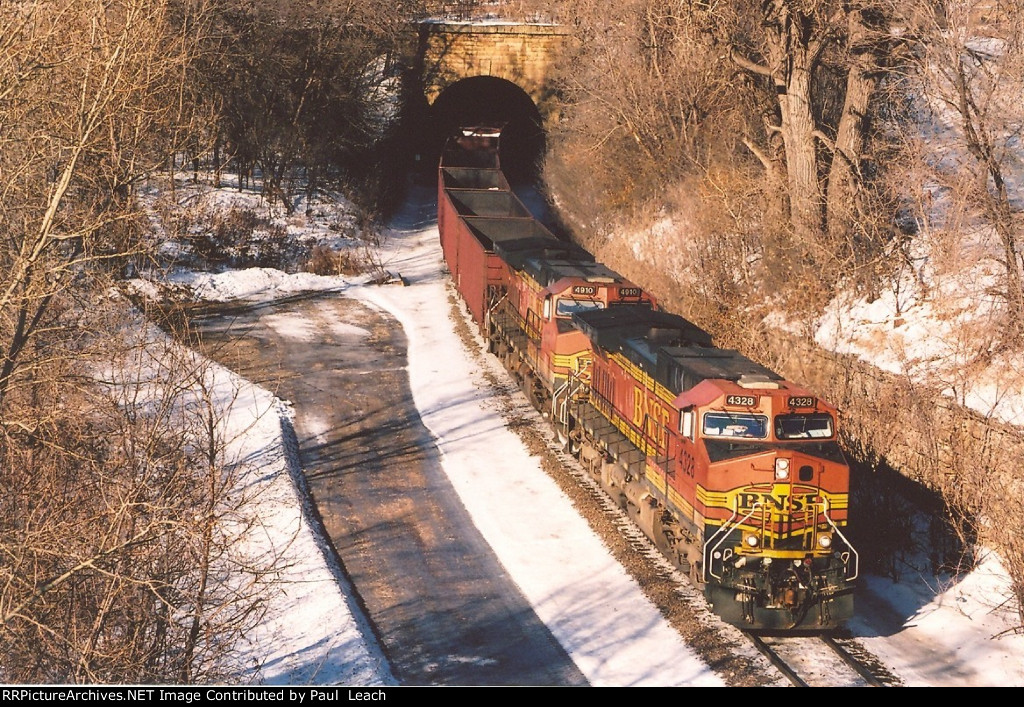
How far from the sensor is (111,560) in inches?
532

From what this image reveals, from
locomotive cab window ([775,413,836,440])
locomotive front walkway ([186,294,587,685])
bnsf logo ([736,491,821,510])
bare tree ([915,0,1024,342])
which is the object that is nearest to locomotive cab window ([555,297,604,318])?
locomotive front walkway ([186,294,587,685])

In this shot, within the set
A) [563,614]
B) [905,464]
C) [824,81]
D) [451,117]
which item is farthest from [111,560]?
[451,117]

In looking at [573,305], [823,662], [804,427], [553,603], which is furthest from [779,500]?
[573,305]

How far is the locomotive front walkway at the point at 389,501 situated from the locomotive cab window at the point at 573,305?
4.40 m

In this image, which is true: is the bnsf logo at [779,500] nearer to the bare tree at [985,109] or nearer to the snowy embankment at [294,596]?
the snowy embankment at [294,596]

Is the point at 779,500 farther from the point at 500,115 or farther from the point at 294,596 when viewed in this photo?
the point at 500,115

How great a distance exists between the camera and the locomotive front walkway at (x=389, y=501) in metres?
17.5

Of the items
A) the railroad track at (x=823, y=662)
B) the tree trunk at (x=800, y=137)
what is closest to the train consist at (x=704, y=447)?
the railroad track at (x=823, y=662)

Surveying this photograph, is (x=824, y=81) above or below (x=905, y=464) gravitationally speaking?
above

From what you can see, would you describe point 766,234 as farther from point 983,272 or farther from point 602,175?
point 602,175

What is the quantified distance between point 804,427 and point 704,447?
1528 millimetres

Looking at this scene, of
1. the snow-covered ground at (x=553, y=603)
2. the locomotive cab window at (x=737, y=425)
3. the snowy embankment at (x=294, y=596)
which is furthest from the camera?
the locomotive cab window at (x=737, y=425)

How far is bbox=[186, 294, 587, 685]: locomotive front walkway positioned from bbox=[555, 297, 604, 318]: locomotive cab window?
4398 millimetres
